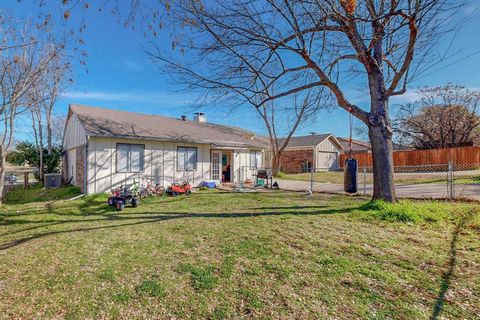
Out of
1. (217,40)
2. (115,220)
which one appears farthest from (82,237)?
(217,40)

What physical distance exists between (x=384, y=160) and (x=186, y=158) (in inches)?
373

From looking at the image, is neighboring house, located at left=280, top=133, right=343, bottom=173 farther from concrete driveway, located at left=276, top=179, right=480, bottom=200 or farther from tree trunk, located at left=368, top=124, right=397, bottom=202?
tree trunk, located at left=368, top=124, right=397, bottom=202

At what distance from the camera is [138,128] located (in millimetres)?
12969

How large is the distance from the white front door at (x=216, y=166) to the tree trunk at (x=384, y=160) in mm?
9304

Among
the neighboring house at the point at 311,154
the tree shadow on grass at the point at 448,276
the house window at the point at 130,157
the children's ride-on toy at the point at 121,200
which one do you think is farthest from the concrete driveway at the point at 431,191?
the neighboring house at the point at 311,154

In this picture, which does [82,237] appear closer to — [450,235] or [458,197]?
[450,235]

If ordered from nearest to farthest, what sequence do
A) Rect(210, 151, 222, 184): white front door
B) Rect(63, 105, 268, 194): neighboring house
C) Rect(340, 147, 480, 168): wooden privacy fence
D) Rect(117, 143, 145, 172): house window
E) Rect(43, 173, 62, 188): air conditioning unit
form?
→ Rect(63, 105, 268, 194): neighboring house, Rect(117, 143, 145, 172): house window, Rect(43, 173, 62, 188): air conditioning unit, Rect(210, 151, 222, 184): white front door, Rect(340, 147, 480, 168): wooden privacy fence

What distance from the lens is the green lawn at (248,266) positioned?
279 cm

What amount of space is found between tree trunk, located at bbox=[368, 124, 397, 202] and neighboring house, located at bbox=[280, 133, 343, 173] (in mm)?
20297

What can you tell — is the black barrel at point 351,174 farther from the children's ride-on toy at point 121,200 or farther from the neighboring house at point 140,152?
the children's ride-on toy at point 121,200

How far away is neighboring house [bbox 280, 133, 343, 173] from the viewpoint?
92.3ft

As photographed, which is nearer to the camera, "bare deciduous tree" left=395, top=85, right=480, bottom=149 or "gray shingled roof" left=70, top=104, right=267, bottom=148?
"gray shingled roof" left=70, top=104, right=267, bottom=148

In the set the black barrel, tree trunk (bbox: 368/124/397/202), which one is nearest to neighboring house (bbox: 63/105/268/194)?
the black barrel

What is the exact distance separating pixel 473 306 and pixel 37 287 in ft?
16.8
